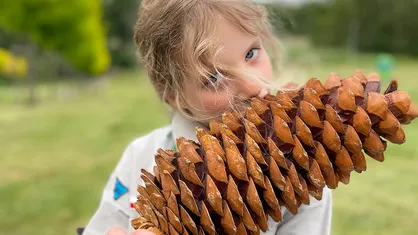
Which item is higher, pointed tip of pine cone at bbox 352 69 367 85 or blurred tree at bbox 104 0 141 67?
pointed tip of pine cone at bbox 352 69 367 85

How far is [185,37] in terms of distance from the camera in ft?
3.60

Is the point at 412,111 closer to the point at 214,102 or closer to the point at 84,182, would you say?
Result: the point at 214,102

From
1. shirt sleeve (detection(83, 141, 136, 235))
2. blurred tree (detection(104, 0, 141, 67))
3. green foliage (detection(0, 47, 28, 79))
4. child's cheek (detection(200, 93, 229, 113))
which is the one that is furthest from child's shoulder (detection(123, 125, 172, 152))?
blurred tree (detection(104, 0, 141, 67))

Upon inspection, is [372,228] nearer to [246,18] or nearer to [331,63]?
[246,18]

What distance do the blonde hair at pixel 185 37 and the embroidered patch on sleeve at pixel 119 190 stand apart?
0.27 m

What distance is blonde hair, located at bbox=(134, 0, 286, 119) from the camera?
3.46 feet

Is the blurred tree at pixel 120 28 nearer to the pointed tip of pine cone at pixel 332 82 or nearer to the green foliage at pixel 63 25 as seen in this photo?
the green foliage at pixel 63 25

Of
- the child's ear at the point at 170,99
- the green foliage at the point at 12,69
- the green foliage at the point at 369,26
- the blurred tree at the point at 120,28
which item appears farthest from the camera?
the blurred tree at the point at 120,28

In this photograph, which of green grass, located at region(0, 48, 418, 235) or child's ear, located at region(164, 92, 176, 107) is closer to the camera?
child's ear, located at region(164, 92, 176, 107)

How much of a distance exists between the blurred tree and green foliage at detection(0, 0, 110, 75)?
9.90 metres

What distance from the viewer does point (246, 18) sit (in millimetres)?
1102

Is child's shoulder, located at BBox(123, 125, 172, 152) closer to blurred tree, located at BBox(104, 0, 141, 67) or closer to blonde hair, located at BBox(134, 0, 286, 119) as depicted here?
blonde hair, located at BBox(134, 0, 286, 119)

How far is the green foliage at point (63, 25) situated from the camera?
11.5 meters

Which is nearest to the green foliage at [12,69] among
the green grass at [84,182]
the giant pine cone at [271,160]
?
the green grass at [84,182]
